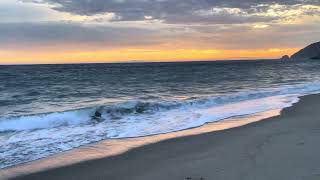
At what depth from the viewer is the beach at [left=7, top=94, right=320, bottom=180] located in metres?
7.78

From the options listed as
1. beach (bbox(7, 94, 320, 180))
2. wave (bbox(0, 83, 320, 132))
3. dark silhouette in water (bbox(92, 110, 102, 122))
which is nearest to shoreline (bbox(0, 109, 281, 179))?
beach (bbox(7, 94, 320, 180))

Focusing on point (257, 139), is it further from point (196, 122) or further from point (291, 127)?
point (196, 122)

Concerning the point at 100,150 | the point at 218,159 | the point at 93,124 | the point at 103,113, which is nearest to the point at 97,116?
the point at 103,113

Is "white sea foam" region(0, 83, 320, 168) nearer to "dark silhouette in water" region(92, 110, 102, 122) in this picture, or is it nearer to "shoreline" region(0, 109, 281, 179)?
"dark silhouette in water" region(92, 110, 102, 122)

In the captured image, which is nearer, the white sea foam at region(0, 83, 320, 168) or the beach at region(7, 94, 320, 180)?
the beach at region(7, 94, 320, 180)

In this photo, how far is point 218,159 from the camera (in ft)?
29.6

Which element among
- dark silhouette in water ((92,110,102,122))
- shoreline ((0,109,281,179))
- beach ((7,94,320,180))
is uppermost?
beach ((7,94,320,180))

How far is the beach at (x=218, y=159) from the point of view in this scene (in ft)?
25.5

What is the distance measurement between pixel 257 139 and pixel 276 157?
7.97 ft

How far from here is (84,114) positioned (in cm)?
1847

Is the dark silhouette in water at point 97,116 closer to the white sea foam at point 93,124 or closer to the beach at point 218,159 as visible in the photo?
the white sea foam at point 93,124

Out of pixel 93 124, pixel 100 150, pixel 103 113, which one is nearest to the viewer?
pixel 100 150

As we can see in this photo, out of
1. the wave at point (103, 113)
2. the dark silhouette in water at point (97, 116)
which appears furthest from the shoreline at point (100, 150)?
the dark silhouette in water at point (97, 116)

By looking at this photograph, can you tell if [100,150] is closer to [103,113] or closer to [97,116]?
[97,116]
